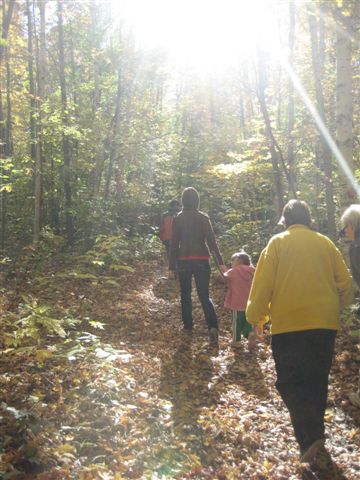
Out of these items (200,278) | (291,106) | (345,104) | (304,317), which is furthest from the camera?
(291,106)

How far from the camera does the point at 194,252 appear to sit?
7445 millimetres

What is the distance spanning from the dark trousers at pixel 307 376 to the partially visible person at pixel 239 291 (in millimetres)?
3404

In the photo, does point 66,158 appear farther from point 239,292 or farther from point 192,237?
point 239,292

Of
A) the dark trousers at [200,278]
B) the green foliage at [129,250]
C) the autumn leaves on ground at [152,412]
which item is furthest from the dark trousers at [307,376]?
the green foliage at [129,250]

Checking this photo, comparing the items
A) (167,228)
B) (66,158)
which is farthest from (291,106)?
(66,158)

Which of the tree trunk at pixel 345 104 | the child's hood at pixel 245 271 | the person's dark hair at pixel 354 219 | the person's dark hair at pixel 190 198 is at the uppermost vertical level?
the tree trunk at pixel 345 104

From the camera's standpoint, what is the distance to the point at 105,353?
5273mm

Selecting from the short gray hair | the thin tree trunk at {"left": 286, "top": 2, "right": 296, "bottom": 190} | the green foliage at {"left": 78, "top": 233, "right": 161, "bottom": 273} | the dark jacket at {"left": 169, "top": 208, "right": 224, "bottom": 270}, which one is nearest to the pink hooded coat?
the dark jacket at {"left": 169, "top": 208, "right": 224, "bottom": 270}

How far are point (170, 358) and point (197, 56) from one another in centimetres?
2489

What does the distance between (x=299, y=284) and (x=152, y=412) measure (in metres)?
2.23

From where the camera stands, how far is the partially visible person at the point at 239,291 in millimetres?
7301

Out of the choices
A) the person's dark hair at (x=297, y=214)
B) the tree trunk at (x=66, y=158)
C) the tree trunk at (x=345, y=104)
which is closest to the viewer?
the person's dark hair at (x=297, y=214)

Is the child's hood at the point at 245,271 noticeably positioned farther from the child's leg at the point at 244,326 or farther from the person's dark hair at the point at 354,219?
the person's dark hair at the point at 354,219

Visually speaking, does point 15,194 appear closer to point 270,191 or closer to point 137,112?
point 137,112
